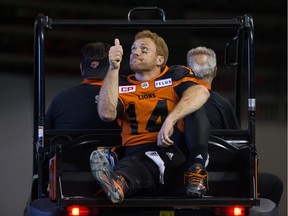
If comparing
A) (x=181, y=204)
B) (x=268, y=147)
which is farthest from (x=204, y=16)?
(x=181, y=204)

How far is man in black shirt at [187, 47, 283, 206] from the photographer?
579cm

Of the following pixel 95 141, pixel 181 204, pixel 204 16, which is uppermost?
pixel 204 16

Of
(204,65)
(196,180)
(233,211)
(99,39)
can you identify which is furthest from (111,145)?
(99,39)

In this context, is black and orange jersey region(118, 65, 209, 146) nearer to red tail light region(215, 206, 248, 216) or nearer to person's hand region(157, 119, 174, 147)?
person's hand region(157, 119, 174, 147)

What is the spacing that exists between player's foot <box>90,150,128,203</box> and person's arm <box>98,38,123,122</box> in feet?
1.18

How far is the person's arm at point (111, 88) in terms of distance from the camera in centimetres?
477

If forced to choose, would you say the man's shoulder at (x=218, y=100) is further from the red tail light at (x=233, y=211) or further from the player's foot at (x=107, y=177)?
the player's foot at (x=107, y=177)

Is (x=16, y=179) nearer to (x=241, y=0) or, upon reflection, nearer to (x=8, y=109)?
(x=8, y=109)

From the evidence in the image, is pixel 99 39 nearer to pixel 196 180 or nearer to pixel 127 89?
pixel 127 89

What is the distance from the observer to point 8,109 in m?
8.52

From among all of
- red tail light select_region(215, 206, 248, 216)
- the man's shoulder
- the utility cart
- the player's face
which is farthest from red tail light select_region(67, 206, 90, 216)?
the man's shoulder

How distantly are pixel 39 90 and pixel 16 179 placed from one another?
295cm

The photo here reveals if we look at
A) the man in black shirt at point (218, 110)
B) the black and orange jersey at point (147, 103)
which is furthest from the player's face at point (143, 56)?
the man in black shirt at point (218, 110)

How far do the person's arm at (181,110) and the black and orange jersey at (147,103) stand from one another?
0.09 m
